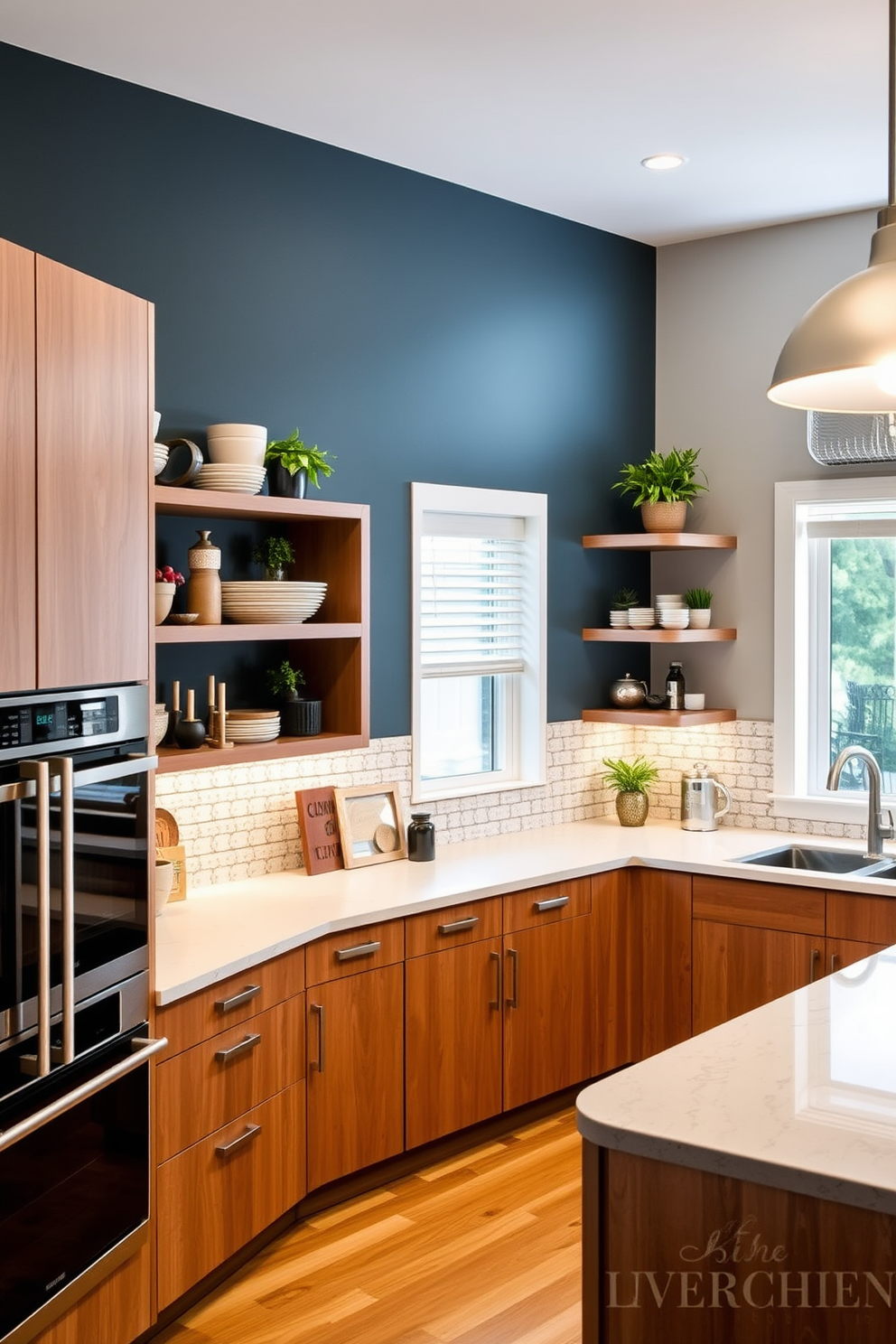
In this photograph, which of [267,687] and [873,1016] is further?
[267,687]

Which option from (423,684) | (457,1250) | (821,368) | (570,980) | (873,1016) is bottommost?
(457,1250)

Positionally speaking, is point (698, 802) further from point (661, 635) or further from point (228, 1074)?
point (228, 1074)

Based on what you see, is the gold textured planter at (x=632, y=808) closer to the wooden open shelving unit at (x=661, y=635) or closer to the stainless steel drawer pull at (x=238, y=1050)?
the wooden open shelving unit at (x=661, y=635)

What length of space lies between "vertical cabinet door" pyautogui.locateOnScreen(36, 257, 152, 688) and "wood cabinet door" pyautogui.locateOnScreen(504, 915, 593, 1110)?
1.83 m

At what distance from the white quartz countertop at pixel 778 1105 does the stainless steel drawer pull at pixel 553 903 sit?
1699 mm

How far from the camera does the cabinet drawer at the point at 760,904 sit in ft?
13.9

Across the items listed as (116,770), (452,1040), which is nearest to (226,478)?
(116,770)

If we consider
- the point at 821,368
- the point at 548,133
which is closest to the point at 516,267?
the point at 548,133

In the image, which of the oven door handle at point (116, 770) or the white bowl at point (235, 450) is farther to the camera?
the white bowl at point (235, 450)

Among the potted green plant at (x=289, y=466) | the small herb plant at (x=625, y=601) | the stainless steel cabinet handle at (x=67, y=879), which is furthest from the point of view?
the small herb plant at (x=625, y=601)

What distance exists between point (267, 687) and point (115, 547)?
1.28m

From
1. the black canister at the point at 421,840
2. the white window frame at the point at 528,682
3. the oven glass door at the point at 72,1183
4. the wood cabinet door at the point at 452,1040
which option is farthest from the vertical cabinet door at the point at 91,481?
the white window frame at the point at 528,682

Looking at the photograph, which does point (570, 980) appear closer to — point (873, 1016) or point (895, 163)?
point (873, 1016)

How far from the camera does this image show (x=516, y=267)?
488cm
